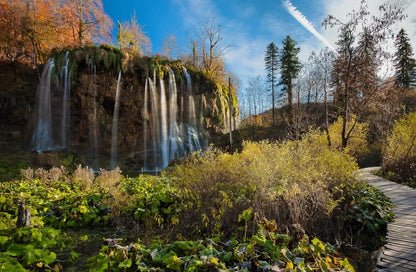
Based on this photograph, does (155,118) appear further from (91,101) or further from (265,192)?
(265,192)

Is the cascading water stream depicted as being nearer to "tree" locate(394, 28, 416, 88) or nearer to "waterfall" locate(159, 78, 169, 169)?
"waterfall" locate(159, 78, 169, 169)

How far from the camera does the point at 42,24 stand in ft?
58.3

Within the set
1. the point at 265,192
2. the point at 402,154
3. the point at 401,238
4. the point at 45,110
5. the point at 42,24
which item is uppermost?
the point at 42,24

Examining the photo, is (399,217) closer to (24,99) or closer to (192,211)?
(192,211)

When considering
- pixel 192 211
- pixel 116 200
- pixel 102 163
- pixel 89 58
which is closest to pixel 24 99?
pixel 89 58

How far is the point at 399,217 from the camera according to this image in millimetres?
4398

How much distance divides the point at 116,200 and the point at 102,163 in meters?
11.7

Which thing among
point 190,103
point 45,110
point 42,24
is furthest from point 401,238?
point 42,24

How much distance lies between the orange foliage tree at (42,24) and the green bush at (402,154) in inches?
835

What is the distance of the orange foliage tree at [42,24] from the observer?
17.1m

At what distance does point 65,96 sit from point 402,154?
1946 centimetres

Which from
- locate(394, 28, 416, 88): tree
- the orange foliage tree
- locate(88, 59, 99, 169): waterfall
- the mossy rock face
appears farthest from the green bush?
locate(394, 28, 416, 88): tree

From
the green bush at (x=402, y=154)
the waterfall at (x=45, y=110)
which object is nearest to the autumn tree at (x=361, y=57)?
the green bush at (x=402, y=154)

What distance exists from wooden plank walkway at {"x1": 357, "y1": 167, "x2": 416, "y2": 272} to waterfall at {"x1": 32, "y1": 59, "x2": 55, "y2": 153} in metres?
18.0
